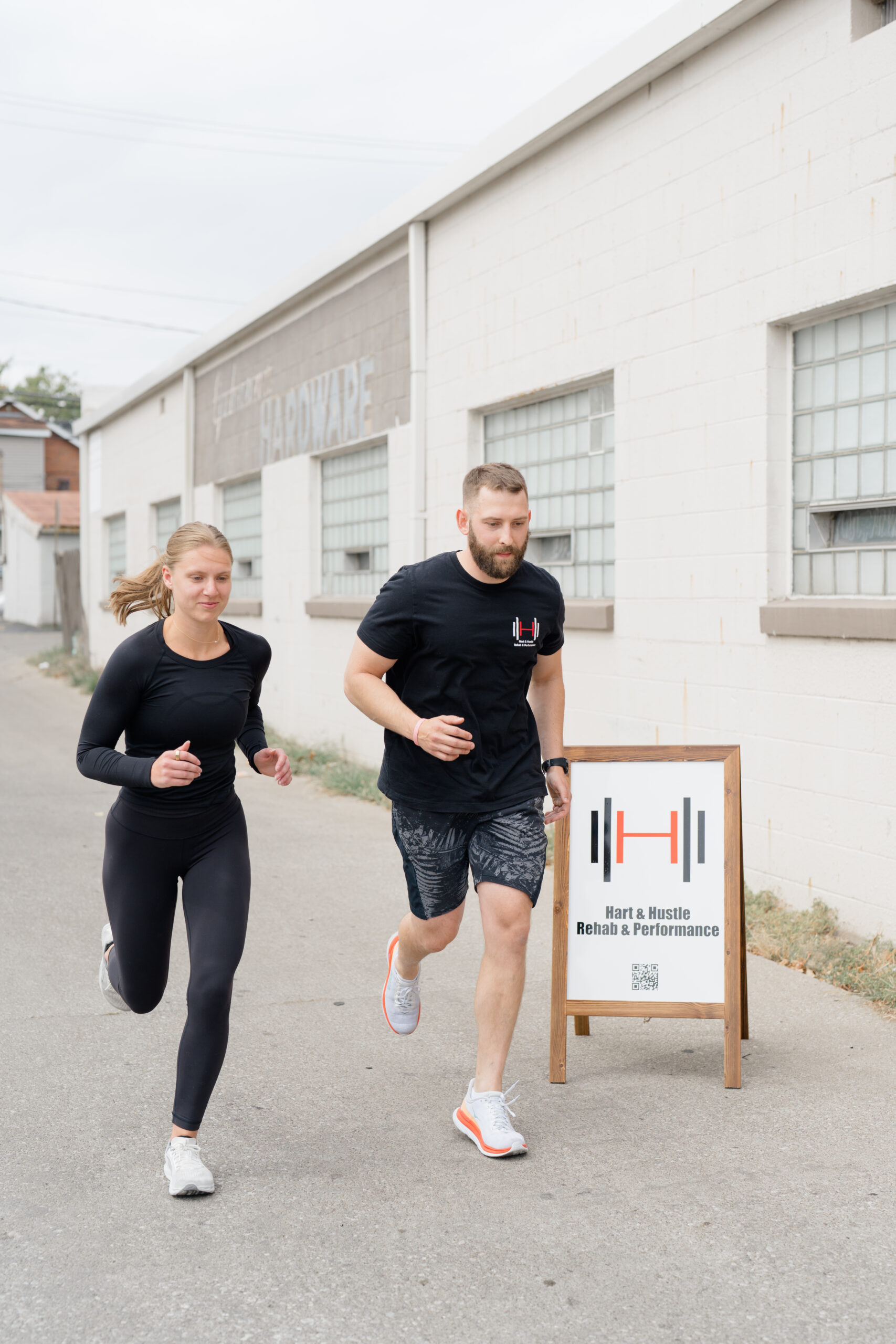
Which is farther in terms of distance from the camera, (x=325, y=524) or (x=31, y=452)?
(x=31, y=452)

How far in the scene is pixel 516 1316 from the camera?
3.17 metres

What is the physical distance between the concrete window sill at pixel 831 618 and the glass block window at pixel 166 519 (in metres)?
13.7

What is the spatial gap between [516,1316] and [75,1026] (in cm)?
271

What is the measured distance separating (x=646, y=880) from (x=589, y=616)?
3729 millimetres

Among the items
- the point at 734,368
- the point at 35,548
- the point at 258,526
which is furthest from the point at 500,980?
the point at 35,548

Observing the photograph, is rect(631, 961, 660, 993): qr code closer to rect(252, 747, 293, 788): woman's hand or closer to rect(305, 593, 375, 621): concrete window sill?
rect(252, 747, 293, 788): woman's hand

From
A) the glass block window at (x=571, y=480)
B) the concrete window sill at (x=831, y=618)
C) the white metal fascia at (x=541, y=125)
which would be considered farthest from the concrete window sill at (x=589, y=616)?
the white metal fascia at (x=541, y=125)

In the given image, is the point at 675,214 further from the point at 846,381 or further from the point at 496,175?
the point at 496,175

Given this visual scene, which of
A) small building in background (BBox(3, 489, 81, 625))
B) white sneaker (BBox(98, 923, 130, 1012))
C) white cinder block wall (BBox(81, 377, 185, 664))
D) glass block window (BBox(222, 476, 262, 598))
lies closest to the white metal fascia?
glass block window (BBox(222, 476, 262, 598))

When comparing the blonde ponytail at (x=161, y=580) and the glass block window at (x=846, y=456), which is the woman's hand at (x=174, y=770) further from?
the glass block window at (x=846, y=456)

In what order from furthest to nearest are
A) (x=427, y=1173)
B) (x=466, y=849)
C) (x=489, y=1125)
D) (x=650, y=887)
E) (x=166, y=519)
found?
(x=166, y=519) < (x=650, y=887) < (x=466, y=849) < (x=489, y=1125) < (x=427, y=1173)

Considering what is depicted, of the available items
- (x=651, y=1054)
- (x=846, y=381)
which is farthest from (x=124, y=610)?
(x=846, y=381)

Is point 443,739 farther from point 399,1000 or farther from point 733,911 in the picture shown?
point 733,911

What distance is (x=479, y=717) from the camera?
4402mm
